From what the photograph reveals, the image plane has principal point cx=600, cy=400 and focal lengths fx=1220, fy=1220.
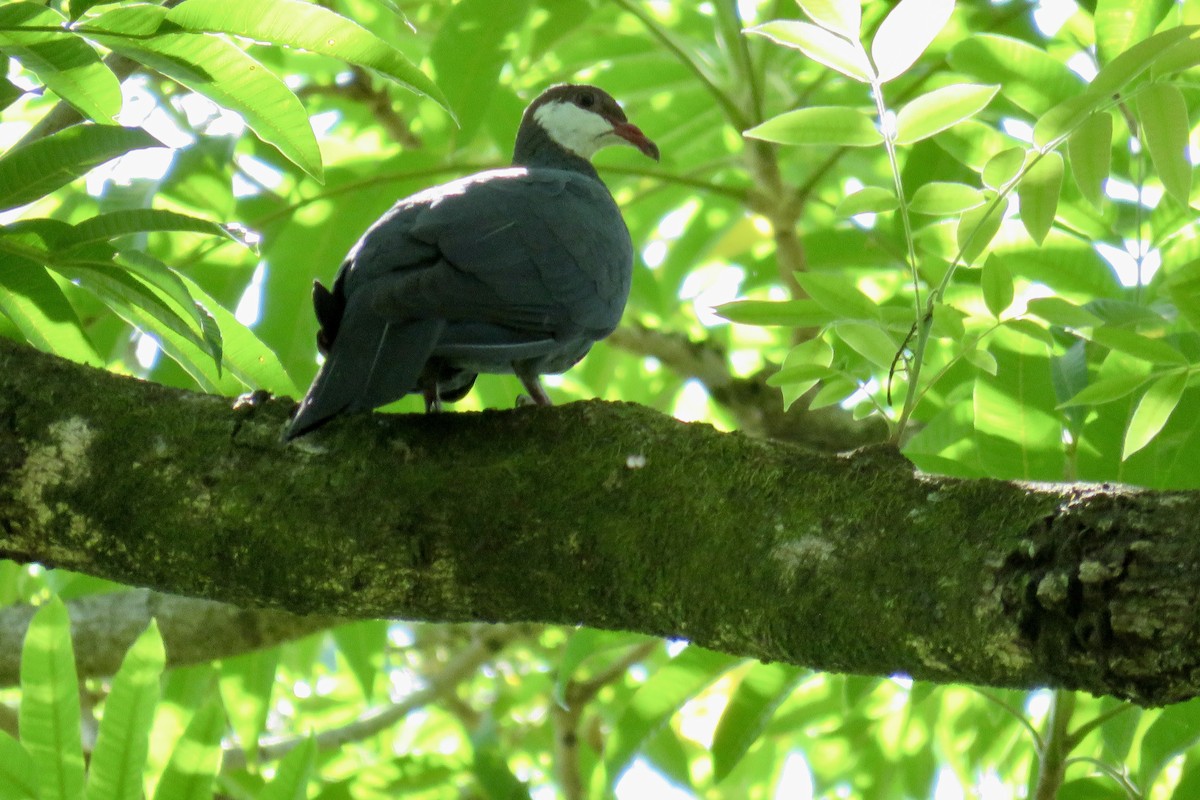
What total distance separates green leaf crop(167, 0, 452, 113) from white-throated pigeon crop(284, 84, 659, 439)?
0.57 m

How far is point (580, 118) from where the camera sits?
439 centimetres

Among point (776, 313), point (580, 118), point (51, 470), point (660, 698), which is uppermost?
point (776, 313)

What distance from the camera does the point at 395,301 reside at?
247 centimetres

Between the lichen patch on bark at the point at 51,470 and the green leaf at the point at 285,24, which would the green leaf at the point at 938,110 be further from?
the lichen patch on bark at the point at 51,470

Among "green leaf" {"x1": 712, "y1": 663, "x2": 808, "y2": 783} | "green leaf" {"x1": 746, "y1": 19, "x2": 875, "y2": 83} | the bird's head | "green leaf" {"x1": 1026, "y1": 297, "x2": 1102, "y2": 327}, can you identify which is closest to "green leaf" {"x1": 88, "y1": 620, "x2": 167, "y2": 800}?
"green leaf" {"x1": 712, "y1": 663, "x2": 808, "y2": 783}

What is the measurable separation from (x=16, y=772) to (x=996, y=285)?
193 centimetres

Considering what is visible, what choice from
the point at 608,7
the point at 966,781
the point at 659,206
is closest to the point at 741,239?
the point at 659,206

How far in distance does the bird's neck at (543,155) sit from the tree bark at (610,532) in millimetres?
2116

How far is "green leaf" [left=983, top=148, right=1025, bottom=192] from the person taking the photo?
2.05 metres

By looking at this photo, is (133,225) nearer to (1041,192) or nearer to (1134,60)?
(1041,192)

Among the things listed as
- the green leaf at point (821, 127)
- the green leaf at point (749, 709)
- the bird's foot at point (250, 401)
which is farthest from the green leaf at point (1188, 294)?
the bird's foot at point (250, 401)

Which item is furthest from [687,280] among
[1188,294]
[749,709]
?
[1188,294]

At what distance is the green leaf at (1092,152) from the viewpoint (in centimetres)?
213

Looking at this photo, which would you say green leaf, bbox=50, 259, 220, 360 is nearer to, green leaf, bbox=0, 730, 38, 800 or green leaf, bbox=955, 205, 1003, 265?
green leaf, bbox=0, 730, 38, 800
